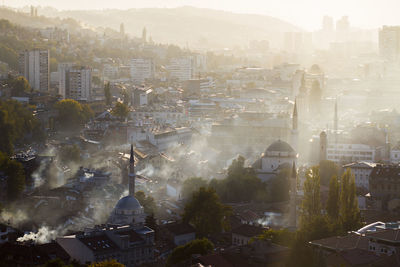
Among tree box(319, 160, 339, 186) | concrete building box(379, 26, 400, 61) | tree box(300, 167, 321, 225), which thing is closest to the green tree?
tree box(319, 160, 339, 186)

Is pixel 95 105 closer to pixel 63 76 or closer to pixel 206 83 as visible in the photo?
pixel 63 76

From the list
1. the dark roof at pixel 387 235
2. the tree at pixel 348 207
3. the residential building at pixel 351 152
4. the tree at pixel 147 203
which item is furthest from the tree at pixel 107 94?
the dark roof at pixel 387 235

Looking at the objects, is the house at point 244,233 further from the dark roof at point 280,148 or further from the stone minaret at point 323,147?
the stone minaret at point 323,147

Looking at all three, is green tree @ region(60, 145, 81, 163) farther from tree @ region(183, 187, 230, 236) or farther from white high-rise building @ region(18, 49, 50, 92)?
white high-rise building @ region(18, 49, 50, 92)

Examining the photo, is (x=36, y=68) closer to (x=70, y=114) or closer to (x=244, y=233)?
(x=70, y=114)

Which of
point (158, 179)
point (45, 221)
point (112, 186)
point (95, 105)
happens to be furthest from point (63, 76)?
point (45, 221)

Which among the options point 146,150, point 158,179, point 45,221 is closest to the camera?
point 45,221
